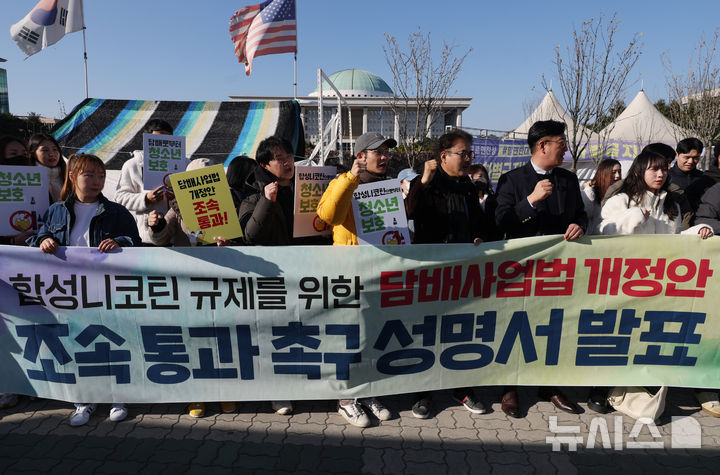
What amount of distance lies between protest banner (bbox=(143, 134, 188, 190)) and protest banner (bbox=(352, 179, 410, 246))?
68.1 inches

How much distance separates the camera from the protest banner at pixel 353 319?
9.30ft

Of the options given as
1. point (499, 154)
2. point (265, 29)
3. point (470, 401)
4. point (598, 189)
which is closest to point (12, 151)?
point (470, 401)

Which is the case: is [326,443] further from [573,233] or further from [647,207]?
[647,207]

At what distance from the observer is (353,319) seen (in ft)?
9.48

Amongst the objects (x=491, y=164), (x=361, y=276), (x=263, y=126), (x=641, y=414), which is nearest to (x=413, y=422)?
(x=361, y=276)

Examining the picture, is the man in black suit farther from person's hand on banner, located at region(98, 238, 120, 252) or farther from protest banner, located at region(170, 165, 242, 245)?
person's hand on banner, located at region(98, 238, 120, 252)

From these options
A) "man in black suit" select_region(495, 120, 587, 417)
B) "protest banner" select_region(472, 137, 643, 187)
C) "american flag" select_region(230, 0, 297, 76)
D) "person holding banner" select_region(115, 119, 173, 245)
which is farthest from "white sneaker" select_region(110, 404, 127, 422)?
"protest banner" select_region(472, 137, 643, 187)

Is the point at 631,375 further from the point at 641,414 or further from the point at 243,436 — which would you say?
the point at 243,436

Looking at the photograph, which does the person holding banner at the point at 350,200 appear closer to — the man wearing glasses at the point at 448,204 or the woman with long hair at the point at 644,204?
the man wearing glasses at the point at 448,204

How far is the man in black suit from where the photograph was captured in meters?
2.99

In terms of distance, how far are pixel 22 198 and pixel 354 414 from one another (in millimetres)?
2678

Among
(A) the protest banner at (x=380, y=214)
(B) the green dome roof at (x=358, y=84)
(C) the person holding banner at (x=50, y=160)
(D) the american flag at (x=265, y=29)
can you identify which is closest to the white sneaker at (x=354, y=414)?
(A) the protest banner at (x=380, y=214)

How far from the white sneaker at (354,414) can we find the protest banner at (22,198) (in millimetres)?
2474

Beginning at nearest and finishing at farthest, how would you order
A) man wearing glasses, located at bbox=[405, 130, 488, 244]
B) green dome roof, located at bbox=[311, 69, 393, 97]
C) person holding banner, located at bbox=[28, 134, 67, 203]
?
man wearing glasses, located at bbox=[405, 130, 488, 244] → person holding banner, located at bbox=[28, 134, 67, 203] → green dome roof, located at bbox=[311, 69, 393, 97]
